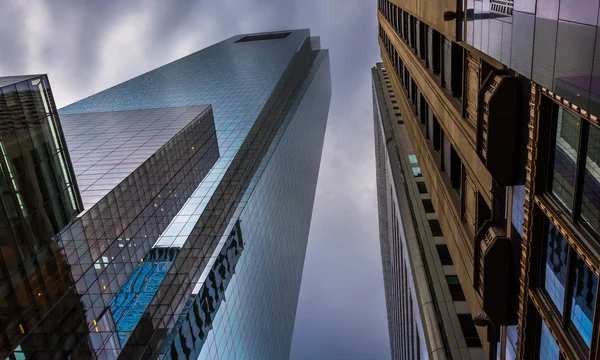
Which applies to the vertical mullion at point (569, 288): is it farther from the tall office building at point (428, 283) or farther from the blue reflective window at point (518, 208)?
the tall office building at point (428, 283)

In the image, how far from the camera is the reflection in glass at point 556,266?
37.4 ft

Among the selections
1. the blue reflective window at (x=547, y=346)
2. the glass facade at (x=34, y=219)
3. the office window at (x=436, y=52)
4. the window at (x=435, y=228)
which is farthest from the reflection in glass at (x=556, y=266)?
the window at (x=435, y=228)

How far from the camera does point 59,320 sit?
26.8 metres

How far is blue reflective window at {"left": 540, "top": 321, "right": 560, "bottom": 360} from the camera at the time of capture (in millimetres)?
12430

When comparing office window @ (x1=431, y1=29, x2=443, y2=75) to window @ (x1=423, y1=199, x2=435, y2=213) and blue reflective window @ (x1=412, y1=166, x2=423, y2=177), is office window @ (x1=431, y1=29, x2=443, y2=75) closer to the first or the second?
window @ (x1=423, y1=199, x2=435, y2=213)

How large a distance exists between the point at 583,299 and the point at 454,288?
2869cm

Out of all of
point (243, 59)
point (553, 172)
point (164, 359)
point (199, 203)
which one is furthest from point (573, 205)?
point (243, 59)

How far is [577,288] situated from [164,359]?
103 ft

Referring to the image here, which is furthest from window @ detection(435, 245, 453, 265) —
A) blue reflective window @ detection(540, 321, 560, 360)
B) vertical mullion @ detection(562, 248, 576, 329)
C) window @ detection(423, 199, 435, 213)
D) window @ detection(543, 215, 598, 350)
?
vertical mullion @ detection(562, 248, 576, 329)

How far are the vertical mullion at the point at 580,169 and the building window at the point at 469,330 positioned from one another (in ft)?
76.3

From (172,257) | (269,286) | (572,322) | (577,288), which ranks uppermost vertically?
(577,288)

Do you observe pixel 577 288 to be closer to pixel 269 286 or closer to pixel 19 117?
pixel 19 117

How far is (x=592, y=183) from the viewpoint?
9.66 m

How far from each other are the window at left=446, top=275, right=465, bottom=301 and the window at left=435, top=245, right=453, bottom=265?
93.7 inches
